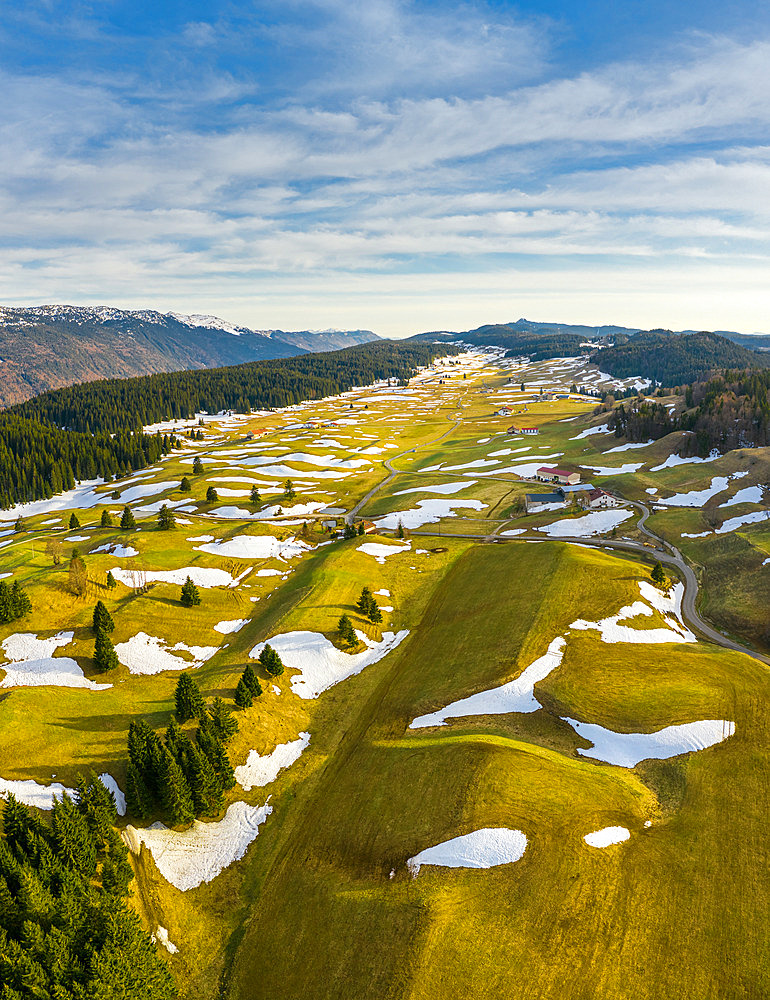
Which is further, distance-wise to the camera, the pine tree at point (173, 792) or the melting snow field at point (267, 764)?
the melting snow field at point (267, 764)

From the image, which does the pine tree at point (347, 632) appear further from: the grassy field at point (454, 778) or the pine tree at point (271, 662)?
the pine tree at point (271, 662)

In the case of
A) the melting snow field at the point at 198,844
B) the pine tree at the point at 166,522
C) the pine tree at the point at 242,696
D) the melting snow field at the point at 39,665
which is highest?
the pine tree at the point at 166,522

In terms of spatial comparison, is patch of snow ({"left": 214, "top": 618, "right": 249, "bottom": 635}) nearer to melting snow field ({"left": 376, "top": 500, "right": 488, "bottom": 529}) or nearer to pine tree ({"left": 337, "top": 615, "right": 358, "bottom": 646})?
pine tree ({"left": 337, "top": 615, "right": 358, "bottom": 646})

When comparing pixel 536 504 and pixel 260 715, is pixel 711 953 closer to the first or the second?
pixel 260 715

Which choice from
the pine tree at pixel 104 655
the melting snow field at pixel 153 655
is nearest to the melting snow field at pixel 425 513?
the melting snow field at pixel 153 655

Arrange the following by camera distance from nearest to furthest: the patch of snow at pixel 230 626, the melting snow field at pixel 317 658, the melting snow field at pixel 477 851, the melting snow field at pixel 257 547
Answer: the melting snow field at pixel 477 851
the melting snow field at pixel 317 658
the patch of snow at pixel 230 626
the melting snow field at pixel 257 547

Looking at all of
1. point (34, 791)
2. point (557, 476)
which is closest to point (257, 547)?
point (34, 791)

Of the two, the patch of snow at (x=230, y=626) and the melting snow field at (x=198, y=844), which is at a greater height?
the patch of snow at (x=230, y=626)

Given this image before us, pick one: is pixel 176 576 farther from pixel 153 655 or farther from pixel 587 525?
pixel 587 525
